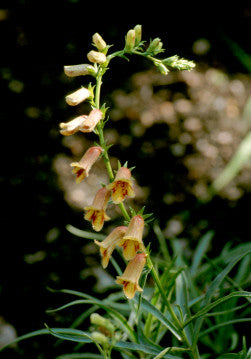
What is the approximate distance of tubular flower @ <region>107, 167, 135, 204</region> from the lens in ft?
4.55

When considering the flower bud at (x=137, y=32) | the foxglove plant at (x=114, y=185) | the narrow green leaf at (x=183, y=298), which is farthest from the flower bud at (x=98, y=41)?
the narrow green leaf at (x=183, y=298)

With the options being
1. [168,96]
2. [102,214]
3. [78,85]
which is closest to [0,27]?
[78,85]

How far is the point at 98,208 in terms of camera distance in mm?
1444

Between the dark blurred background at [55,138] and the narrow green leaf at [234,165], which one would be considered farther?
the narrow green leaf at [234,165]

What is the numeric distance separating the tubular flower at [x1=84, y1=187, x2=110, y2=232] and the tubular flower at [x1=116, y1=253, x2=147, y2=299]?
0.55ft

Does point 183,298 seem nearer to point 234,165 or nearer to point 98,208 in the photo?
point 98,208

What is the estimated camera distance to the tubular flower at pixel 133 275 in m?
1.40

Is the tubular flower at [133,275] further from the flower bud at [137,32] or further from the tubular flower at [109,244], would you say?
the flower bud at [137,32]

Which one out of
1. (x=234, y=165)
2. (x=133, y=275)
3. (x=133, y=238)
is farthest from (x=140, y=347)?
(x=234, y=165)

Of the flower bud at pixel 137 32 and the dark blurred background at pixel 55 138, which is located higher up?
the flower bud at pixel 137 32

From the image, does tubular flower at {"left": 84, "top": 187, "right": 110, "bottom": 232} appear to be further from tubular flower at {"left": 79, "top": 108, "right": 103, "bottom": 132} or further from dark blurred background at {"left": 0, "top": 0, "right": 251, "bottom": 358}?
dark blurred background at {"left": 0, "top": 0, "right": 251, "bottom": 358}

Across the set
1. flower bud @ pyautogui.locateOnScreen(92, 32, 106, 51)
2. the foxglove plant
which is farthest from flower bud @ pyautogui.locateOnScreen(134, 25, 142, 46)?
flower bud @ pyautogui.locateOnScreen(92, 32, 106, 51)

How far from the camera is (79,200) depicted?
3166 mm

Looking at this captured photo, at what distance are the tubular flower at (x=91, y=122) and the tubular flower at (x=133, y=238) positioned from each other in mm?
325
